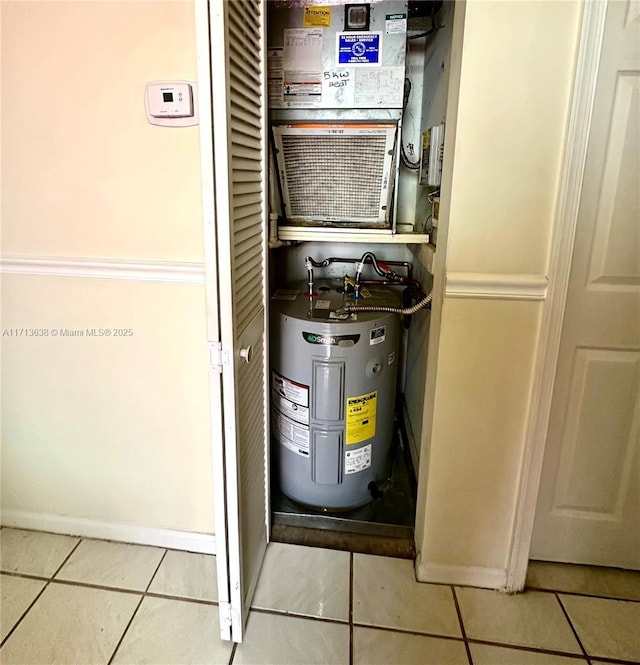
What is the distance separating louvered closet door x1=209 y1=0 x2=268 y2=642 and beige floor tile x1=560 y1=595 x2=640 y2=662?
37.1 inches

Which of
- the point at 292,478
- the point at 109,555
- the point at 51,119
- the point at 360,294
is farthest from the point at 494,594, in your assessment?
the point at 51,119

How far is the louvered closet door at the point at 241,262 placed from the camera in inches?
36.2

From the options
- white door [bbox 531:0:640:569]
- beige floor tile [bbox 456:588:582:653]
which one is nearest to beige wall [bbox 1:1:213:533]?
beige floor tile [bbox 456:588:582:653]

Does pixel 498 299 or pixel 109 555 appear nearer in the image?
pixel 498 299

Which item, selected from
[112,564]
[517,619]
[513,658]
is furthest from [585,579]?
[112,564]

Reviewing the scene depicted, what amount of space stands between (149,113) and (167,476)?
108 cm

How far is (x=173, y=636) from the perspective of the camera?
4.28ft

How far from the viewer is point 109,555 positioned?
5.15ft

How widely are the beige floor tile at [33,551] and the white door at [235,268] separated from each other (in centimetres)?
66

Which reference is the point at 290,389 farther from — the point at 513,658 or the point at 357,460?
the point at 513,658

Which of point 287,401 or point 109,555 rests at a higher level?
point 287,401

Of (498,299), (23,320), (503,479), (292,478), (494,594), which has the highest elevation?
(498,299)

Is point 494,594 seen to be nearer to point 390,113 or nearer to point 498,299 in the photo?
point 498,299

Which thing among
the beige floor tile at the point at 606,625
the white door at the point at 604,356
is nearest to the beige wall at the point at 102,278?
the white door at the point at 604,356
